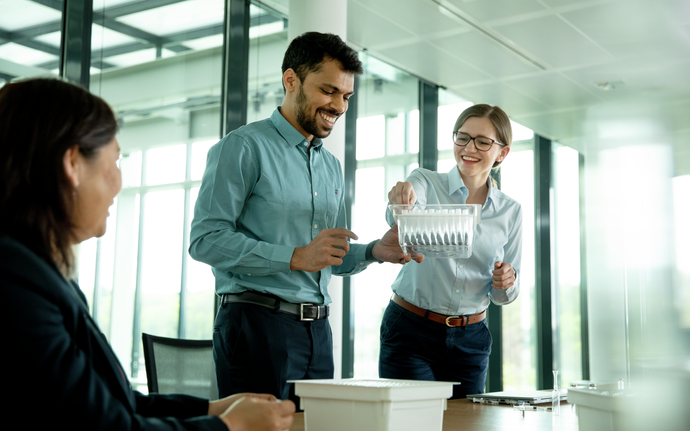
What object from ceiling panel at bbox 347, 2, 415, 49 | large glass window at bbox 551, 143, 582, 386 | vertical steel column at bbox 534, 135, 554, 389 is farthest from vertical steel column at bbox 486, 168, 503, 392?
ceiling panel at bbox 347, 2, 415, 49

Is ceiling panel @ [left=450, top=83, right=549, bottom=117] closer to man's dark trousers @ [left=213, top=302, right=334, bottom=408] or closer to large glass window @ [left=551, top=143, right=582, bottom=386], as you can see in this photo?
large glass window @ [left=551, top=143, right=582, bottom=386]

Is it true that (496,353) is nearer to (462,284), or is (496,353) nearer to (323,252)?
(462,284)

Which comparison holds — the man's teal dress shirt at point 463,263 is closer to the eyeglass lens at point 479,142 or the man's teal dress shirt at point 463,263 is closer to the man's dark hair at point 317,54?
the eyeglass lens at point 479,142

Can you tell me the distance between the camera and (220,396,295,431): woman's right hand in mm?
882

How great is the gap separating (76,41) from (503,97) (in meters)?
4.08

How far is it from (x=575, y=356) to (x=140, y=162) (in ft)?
19.1

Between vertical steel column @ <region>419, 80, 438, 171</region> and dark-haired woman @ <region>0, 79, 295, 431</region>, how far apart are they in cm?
480

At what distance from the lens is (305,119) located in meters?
1.91

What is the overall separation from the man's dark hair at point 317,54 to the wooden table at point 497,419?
1.00 meters

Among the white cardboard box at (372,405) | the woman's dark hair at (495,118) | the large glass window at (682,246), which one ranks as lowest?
the white cardboard box at (372,405)

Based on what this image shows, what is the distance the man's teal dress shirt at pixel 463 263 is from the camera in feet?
7.37

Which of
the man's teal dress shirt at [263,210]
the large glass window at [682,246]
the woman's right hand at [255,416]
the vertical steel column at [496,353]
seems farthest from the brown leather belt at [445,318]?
the vertical steel column at [496,353]

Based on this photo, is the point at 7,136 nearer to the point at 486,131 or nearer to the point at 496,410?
the point at 496,410

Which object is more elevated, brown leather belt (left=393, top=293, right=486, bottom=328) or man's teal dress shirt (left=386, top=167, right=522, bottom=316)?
man's teal dress shirt (left=386, top=167, right=522, bottom=316)
